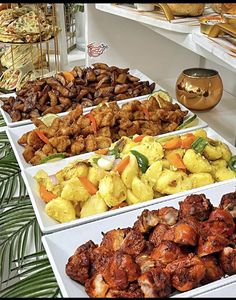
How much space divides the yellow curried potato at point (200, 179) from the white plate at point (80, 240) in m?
0.05

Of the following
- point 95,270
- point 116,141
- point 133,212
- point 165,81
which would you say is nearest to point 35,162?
point 116,141

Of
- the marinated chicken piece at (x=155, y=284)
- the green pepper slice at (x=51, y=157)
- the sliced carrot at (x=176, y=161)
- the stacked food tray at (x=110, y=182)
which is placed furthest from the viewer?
the green pepper slice at (x=51, y=157)

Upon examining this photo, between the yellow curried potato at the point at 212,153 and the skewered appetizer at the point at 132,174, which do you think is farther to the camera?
the yellow curried potato at the point at 212,153

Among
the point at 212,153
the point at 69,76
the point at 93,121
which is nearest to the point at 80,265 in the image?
the point at 212,153

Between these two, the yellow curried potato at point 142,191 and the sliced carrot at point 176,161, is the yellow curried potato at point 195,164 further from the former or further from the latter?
the yellow curried potato at point 142,191

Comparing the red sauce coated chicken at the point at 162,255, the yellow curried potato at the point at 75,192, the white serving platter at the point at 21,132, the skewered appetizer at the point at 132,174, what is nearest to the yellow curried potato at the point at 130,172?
the skewered appetizer at the point at 132,174

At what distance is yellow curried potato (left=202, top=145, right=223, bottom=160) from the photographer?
139 centimetres

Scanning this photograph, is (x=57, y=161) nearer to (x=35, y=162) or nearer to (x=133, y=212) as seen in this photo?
(x=35, y=162)

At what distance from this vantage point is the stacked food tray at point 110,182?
3.67 feet

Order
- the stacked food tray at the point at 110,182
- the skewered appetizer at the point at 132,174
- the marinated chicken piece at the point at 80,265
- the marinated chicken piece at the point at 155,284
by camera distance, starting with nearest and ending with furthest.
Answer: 1. the marinated chicken piece at the point at 155,284
2. the marinated chicken piece at the point at 80,265
3. the stacked food tray at the point at 110,182
4. the skewered appetizer at the point at 132,174

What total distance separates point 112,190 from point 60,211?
0.14 metres

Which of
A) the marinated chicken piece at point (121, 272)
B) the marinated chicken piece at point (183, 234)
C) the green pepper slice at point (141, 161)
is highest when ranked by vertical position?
the marinated chicken piece at point (183, 234)

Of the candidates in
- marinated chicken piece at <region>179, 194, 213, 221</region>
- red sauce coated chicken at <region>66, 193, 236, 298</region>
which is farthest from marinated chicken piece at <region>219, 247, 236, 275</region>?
marinated chicken piece at <region>179, 194, 213, 221</region>

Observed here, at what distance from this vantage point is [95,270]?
97cm
